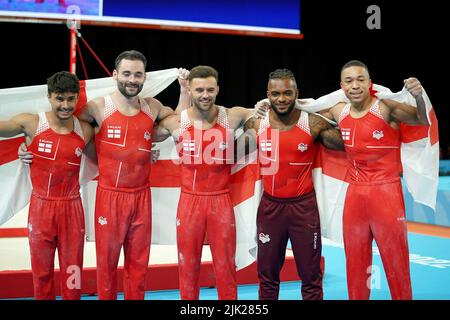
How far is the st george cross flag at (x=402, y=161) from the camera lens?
3.48m

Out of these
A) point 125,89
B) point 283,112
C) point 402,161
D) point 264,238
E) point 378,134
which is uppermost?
point 125,89

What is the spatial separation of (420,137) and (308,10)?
6931 mm

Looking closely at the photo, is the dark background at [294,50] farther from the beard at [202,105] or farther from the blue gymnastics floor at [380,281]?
the beard at [202,105]

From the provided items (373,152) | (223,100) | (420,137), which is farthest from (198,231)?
(223,100)

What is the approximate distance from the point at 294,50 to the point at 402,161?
6.90m

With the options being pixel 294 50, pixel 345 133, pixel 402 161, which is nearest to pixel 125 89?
pixel 345 133

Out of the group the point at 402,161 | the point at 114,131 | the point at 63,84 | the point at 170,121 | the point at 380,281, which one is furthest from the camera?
the point at 380,281

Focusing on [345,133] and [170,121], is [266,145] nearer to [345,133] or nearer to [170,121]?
[345,133]

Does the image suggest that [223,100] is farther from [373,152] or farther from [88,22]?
[373,152]

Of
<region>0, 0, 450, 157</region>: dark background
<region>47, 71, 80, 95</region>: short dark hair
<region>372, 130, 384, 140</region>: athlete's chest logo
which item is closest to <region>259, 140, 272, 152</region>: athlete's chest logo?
<region>372, 130, 384, 140</region>: athlete's chest logo

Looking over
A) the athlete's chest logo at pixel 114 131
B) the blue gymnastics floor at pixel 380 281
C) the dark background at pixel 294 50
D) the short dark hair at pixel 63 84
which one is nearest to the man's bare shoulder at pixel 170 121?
the athlete's chest logo at pixel 114 131

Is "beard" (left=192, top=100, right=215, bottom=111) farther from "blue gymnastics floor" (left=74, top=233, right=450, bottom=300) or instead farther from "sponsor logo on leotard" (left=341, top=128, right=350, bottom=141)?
"blue gymnastics floor" (left=74, top=233, right=450, bottom=300)

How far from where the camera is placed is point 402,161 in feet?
11.9

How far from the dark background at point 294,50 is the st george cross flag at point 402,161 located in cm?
543
